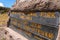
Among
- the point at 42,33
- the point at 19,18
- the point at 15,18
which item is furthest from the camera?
the point at 15,18

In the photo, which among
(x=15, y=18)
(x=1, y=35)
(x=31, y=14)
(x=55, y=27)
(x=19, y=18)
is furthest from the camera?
(x=1, y=35)

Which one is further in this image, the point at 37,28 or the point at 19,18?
the point at 19,18

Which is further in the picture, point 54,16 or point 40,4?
point 40,4

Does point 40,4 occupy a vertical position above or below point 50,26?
above

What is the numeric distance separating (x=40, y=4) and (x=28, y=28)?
100 cm

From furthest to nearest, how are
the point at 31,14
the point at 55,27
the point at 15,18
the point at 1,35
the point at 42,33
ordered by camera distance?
the point at 1,35
the point at 15,18
the point at 31,14
the point at 42,33
the point at 55,27

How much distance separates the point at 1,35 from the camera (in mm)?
7367

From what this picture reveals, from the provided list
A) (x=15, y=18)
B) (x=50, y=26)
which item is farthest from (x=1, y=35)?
(x=50, y=26)

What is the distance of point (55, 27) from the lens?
3.83 m

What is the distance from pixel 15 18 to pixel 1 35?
1016 millimetres

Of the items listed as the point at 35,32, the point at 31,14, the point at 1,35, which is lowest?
the point at 1,35

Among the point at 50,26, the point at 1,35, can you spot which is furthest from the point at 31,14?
the point at 1,35

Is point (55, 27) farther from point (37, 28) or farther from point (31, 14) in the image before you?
point (31, 14)

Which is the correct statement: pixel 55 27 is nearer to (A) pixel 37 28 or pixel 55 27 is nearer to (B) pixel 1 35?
(A) pixel 37 28
